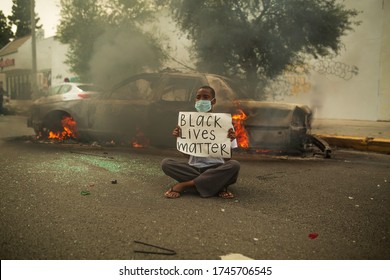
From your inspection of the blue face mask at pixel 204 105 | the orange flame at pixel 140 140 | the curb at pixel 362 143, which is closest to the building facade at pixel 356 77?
the curb at pixel 362 143

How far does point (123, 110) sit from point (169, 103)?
101 cm

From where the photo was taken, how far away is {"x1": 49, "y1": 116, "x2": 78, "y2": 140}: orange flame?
810 centimetres

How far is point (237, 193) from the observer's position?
14.2 ft

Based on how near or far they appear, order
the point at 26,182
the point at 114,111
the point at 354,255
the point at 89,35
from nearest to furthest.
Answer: the point at 354,255 → the point at 26,182 → the point at 114,111 → the point at 89,35

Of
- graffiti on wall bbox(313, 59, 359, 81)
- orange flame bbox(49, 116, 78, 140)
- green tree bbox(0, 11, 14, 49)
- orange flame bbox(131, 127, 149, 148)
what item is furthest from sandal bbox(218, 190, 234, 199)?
green tree bbox(0, 11, 14, 49)

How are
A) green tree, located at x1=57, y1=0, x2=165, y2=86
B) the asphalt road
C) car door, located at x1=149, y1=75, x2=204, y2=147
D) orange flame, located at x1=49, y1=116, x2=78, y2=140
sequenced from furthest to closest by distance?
green tree, located at x1=57, y1=0, x2=165, y2=86 → orange flame, located at x1=49, y1=116, x2=78, y2=140 → car door, located at x1=149, y1=75, x2=204, y2=147 → the asphalt road

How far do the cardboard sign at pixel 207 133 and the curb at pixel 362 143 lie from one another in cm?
522

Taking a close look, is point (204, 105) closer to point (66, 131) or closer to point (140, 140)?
point (140, 140)

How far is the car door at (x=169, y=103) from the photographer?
698 cm

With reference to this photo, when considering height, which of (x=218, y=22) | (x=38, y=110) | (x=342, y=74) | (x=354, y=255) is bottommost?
(x=354, y=255)

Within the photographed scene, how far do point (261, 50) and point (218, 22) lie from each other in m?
1.44

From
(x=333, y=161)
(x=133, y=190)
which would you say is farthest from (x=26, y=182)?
(x=333, y=161)

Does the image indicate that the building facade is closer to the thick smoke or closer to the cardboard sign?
the thick smoke

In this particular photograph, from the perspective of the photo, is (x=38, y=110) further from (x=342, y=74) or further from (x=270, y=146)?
(x=342, y=74)
